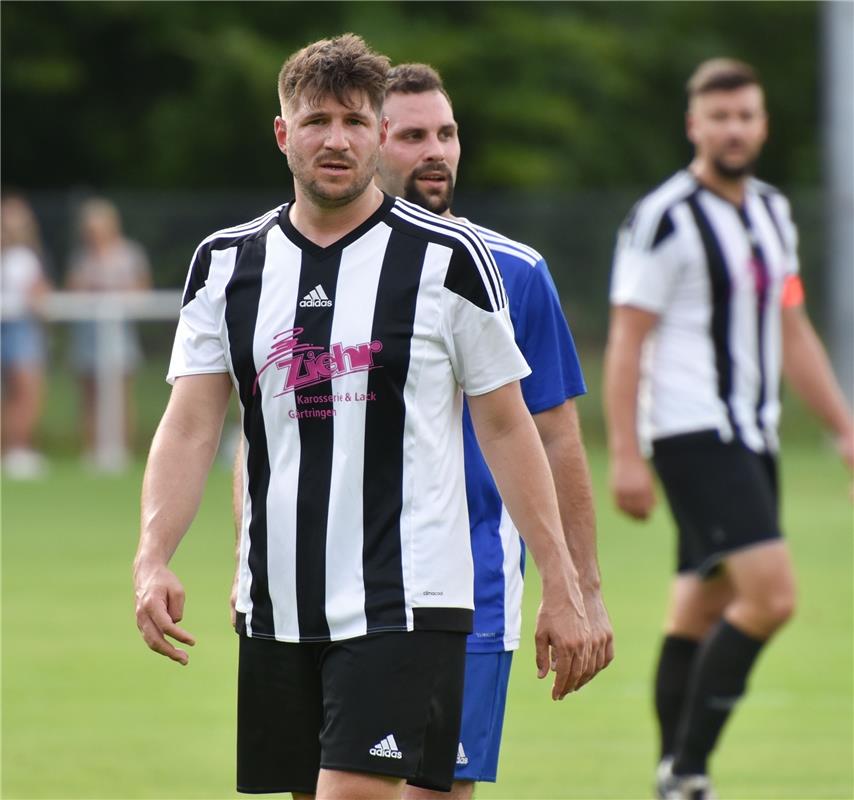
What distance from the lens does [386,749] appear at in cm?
394

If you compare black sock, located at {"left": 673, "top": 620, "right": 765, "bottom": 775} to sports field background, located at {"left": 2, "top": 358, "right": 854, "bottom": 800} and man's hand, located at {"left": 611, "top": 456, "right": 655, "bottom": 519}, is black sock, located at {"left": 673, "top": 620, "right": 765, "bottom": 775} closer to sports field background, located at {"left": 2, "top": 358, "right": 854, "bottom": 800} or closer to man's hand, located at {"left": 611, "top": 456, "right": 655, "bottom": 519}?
sports field background, located at {"left": 2, "top": 358, "right": 854, "bottom": 800}

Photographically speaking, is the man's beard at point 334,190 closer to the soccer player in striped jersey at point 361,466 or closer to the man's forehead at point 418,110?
the soccer player in striped jersey at point 361,466

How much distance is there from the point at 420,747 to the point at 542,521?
22.0 inches

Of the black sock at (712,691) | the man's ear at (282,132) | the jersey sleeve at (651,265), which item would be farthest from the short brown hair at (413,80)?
the black sock at (712,691)

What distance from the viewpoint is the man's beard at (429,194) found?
16.0ft

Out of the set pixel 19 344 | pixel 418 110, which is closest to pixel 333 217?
pixel 418 110

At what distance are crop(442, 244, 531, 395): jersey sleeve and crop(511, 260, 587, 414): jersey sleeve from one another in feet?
1.65

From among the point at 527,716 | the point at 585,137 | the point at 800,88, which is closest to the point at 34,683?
the point at 527,716

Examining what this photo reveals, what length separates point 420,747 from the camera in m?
4.02

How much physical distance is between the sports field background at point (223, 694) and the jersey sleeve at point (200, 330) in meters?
2.54

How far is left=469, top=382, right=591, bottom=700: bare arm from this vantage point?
159 inches

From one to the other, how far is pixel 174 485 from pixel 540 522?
0.83 m

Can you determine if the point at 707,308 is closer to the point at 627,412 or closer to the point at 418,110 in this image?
the point at 627,412

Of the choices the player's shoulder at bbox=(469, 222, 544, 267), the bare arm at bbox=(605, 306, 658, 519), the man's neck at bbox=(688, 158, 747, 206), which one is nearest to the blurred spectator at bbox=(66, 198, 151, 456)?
the man's neck at bbox=(688, 158, 747, 206)
